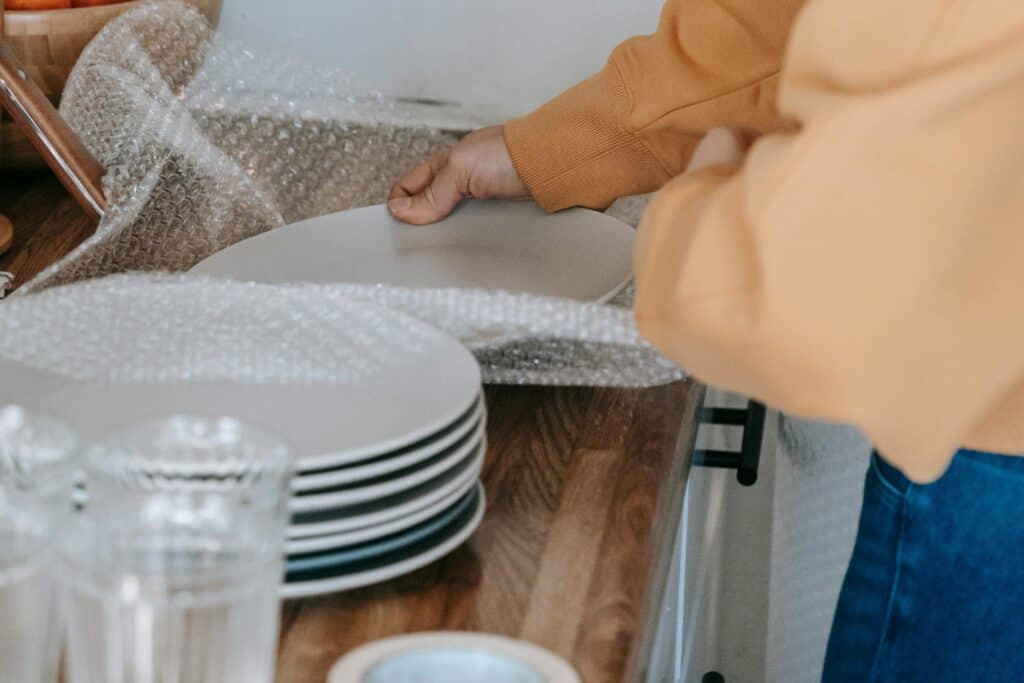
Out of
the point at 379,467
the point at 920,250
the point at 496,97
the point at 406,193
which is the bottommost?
the point at 496,97

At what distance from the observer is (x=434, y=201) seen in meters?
0.99

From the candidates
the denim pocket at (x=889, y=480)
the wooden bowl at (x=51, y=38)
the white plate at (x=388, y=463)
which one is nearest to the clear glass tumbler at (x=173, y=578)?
the white plate at (x=388, y=463)

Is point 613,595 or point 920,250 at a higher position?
point 920,250

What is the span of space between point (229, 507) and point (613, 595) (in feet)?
0.80

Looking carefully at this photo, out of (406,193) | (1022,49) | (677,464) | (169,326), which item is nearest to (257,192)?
(406,193)

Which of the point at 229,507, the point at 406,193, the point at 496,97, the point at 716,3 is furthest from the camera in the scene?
the point at 496,97

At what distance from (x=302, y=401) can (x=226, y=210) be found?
0.43m

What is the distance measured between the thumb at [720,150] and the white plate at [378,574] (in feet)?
0.70

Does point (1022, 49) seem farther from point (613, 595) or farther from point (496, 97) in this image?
point (496, 97)

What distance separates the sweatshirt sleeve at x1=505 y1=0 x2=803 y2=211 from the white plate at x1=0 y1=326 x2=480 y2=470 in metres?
0.31

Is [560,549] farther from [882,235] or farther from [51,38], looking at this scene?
Result: [51,38]

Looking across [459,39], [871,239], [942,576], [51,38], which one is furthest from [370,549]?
[459,39]

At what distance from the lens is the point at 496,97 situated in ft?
4.76

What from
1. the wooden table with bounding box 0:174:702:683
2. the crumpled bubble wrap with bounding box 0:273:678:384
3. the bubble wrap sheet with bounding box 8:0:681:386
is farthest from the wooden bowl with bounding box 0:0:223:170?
the wooden table with bounding box 0:174:702:683
